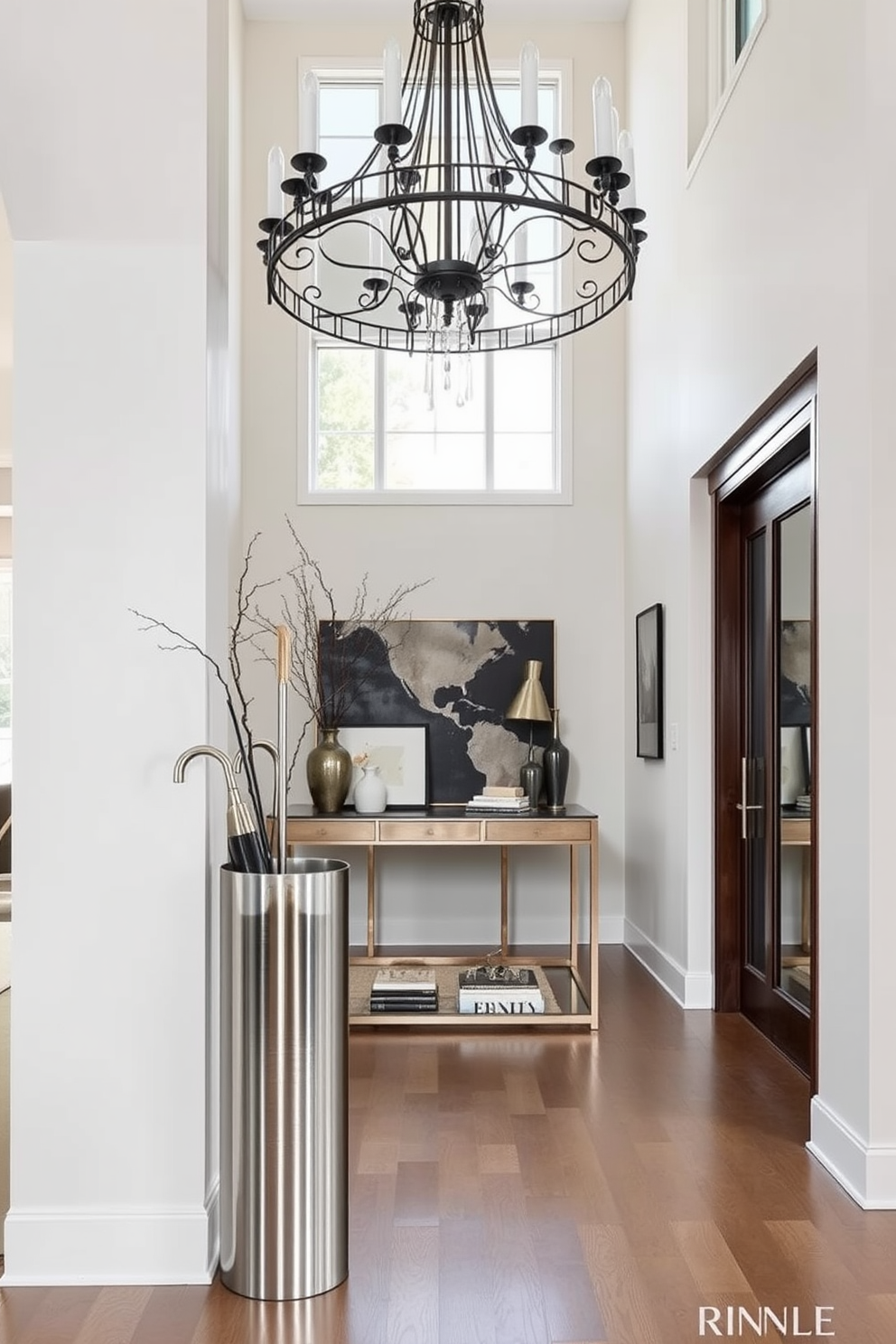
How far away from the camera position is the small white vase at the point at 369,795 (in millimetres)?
5219

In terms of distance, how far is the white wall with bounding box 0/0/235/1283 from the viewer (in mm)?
2451

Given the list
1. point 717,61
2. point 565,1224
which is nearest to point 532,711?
point 717,61

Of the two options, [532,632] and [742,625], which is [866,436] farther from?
[532,632]

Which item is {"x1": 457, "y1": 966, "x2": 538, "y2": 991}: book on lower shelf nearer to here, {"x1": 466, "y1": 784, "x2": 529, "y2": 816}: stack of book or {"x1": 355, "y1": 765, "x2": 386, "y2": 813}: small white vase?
{"x1": 466, "y1": 784, "x2": 529, "y2": 816}: stack of book

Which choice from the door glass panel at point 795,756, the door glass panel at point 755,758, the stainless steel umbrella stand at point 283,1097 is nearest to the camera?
the stainless steel umbrella stand at point 283,1097

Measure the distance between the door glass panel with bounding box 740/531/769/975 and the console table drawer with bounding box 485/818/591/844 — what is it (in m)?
0.65

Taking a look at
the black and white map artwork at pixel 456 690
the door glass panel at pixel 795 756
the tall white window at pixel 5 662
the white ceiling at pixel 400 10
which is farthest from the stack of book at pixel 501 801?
the tall white window at pixel 5 662

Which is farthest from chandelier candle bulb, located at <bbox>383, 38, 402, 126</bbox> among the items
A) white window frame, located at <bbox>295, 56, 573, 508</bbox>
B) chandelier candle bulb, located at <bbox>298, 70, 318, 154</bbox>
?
white window frame, located at <bbox>295, 56, 573, 508</bbox>

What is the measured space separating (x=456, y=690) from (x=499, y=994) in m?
2.05

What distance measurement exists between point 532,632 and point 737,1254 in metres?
4.12

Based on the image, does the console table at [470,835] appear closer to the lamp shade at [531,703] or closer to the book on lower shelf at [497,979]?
the book on lower shelf at [497,979]

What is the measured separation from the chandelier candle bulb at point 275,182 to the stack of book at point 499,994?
292cm

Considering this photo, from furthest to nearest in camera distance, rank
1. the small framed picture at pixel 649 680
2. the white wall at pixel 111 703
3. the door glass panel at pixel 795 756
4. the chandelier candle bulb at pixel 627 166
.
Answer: the small framed picture at pixel 649 680, the door glass panel at pixel 795 756, the chandelier candle bulb at pixel 627 166, the white wall at pixel 111 703

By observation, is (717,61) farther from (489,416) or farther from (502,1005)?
(502,1005)
